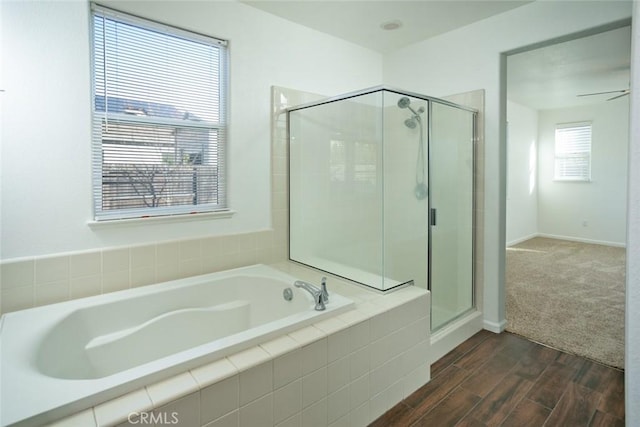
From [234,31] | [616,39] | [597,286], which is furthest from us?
[597,286]

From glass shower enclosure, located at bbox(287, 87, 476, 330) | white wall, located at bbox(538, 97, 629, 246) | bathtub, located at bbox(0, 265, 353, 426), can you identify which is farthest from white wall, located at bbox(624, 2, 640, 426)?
white wall, located at bbox(538, 97, 629, 246)

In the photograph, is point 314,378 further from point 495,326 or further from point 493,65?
point 493,65

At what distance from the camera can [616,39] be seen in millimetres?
3287

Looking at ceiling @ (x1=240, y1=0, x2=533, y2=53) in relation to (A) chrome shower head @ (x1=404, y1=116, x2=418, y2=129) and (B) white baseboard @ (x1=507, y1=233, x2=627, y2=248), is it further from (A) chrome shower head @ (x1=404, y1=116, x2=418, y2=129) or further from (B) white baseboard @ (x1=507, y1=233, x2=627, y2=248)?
(B) white baseboard @ (x1=507, y1=233, x2=627, y2=248)

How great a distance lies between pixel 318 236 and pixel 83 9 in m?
2.05

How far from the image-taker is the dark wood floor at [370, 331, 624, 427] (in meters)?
1.82

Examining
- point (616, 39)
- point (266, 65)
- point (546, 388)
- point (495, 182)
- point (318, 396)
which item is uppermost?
point (616, 39)

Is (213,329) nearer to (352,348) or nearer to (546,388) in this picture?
(352,348)

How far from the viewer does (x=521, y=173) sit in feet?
21.0

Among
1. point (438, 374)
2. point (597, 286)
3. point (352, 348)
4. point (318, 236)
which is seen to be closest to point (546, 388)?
point (438, 374)

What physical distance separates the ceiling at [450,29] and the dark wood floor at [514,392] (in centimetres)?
255

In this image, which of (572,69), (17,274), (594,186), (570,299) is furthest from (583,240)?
(17,274)

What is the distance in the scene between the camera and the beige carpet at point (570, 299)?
262cm

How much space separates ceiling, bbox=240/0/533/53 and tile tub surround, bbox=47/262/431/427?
206 centimetres
